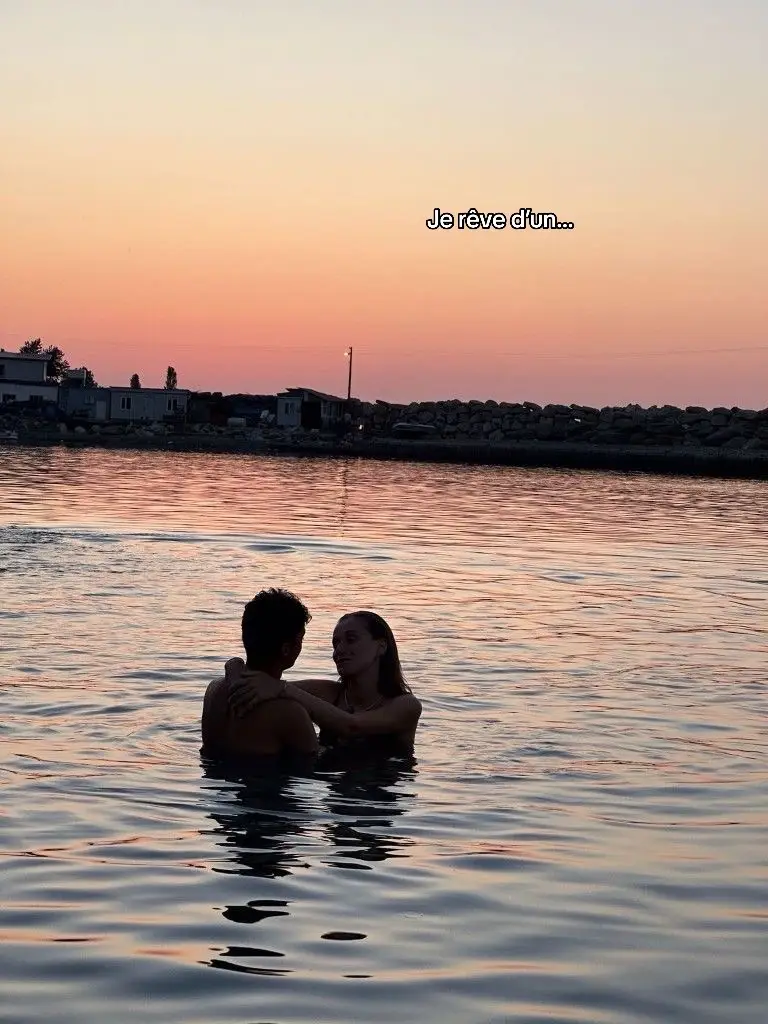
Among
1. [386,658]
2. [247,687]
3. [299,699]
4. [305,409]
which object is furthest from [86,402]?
[247,687]

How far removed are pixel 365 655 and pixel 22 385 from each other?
115595 millimetres

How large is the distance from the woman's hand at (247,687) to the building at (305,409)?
117 meters

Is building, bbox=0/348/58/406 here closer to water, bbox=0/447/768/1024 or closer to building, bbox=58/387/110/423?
building, bbox=58/387/110/423

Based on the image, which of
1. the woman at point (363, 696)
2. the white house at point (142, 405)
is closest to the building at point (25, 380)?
the white house at point (142, 405)

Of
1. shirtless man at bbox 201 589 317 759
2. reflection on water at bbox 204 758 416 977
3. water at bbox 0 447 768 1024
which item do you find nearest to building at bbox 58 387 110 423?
water at bbox 0 447 768 1024

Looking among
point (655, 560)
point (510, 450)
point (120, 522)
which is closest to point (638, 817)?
point (655, 560)

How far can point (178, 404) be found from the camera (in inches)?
4943

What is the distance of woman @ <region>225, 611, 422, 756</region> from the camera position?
8970 millimetres

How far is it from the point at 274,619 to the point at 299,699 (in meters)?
0.90

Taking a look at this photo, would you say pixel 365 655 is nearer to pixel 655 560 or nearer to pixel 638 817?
pixel 638 817

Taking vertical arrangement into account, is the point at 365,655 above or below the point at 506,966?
above

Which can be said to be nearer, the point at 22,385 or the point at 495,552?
the point at 495,552

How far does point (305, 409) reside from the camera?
125875 mm

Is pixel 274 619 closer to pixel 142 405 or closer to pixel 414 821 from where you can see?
pixel 414 821
